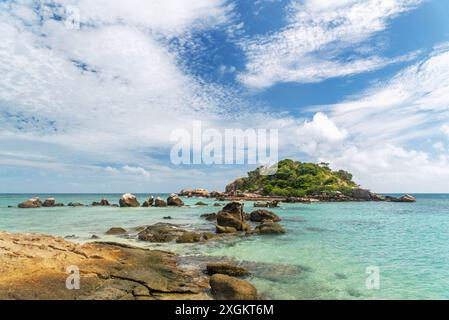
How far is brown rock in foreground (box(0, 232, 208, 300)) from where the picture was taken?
8.39 meters

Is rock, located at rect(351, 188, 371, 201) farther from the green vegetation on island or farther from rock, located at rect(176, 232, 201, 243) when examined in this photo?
rock, located at rect(176, 232, 201, 243)

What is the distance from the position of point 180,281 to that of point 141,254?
14.5 ft

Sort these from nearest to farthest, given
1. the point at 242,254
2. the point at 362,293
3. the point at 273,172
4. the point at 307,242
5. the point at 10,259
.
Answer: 1. the point at 362,293
2. the point at 10,259
3. the point at 242,254
4. the point at 307,242
5. the point at 273,172

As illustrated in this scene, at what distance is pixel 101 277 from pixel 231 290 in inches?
186

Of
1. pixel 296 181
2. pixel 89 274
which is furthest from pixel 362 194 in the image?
pixel 89 274

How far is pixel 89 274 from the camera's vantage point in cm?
989

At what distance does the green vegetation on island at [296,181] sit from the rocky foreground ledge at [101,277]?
7835cm

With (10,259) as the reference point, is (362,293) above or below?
below

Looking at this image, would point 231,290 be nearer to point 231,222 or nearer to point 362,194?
point 231,222

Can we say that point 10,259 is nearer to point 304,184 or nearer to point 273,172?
point 304,184

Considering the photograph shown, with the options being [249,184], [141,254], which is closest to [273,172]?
[249,184]

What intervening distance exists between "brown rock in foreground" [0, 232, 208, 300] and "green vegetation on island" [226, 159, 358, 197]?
256 feet
